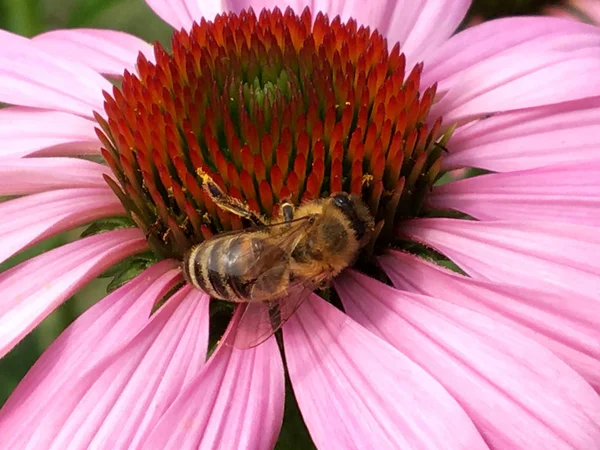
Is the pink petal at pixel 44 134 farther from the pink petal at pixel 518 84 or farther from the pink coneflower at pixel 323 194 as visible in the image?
the pink petal at pixel 518 84

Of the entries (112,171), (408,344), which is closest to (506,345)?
(408,344)

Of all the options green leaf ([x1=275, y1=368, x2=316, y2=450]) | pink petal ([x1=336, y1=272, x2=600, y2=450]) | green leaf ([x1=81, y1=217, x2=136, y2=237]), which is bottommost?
A: green leaf ([x1=275, y1=368, x2=316, y2=450])

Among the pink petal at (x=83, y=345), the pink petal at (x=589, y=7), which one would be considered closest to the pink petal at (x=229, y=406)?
the pink petal at (x=83, y=345)

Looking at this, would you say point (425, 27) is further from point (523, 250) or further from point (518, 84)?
point (523, 250)

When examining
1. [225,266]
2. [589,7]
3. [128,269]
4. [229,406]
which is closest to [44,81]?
[128,269]

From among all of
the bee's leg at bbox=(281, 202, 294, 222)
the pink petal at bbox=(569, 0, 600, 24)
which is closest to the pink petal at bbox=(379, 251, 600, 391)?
the bee's leg at bbox=(281, 202, 294, 222)

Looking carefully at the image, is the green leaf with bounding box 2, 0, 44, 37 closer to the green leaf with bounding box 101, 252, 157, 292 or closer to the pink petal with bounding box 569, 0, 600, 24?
the green leaf with bounding box 101, 252, 157, 292
